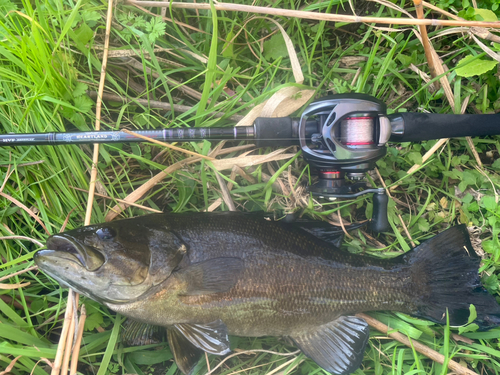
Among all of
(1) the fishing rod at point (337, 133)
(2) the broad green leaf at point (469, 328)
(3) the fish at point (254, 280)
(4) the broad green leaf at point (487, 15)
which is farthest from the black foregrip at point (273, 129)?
(2) the broad green leaf at point (469, 328)

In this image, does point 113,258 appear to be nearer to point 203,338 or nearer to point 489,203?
point 203,338

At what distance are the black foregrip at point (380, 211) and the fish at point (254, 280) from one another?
0.74 feet

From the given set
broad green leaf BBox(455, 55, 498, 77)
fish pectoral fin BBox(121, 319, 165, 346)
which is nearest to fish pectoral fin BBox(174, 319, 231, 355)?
fish pectoral fin BBox(121, 319, 165, 346)

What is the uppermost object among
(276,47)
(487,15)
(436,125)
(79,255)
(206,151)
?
(487,15)

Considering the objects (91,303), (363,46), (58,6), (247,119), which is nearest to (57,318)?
(91,303)

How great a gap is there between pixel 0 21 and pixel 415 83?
9.13ft

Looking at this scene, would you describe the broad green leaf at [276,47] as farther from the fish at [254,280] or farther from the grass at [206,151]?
the fish at [254,280]

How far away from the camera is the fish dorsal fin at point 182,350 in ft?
6.72

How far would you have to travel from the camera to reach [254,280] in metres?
1.94

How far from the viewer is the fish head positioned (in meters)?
1.73

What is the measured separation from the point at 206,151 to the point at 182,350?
4.16 ft

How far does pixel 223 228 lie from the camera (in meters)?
1.99

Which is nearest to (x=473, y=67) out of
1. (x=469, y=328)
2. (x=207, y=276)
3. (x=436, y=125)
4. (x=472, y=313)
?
(x=436, y=125)

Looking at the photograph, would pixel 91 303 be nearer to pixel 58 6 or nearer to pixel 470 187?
pixel 58 6
